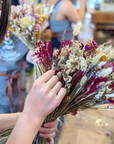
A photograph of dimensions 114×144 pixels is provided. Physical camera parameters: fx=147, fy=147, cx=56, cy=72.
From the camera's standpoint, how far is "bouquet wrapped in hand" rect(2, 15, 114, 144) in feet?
1.51

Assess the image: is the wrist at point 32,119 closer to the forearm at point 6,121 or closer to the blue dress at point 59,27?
the forearm at point 6,121

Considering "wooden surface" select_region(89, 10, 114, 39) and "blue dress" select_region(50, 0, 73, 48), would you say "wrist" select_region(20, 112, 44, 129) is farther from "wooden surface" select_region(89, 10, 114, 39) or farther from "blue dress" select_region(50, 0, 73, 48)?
"wooden surface" select_region(89, 10, 114, 39)

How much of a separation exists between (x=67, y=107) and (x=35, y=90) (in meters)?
0.17

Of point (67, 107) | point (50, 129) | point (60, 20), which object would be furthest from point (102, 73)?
point (60, 20)

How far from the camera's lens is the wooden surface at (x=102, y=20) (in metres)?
3.04

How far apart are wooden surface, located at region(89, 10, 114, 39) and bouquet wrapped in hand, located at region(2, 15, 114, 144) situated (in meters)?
2.83

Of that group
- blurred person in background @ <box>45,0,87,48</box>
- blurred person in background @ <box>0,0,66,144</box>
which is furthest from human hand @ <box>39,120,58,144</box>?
blurred person in background @ <box>45,0,87,48</box>

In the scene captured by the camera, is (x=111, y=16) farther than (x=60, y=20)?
Yes

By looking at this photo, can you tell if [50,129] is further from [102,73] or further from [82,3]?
[82,3]

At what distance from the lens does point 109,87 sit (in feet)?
1.61

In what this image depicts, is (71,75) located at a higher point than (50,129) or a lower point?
higher

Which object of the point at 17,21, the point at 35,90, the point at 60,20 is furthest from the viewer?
the point at 60,20

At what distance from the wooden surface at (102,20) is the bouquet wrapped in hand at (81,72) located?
2.83 meters

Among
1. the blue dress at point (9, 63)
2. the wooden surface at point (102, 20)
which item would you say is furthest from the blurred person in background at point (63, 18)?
the wooden surface at point (102, 20)
